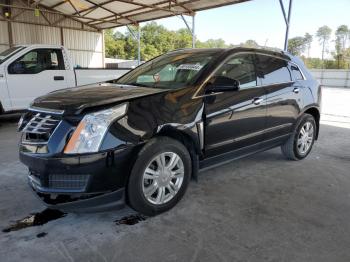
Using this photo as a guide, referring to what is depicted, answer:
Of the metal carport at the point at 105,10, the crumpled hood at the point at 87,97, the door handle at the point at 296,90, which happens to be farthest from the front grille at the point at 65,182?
the metal carport at the point at 105,10

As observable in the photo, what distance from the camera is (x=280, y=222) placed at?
9.70 ft

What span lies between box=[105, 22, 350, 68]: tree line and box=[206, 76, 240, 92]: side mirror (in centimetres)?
4051


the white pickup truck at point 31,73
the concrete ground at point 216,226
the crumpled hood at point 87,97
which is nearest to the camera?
the concrete ground at point 216,226

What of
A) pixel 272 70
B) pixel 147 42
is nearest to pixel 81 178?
pixel 272 70

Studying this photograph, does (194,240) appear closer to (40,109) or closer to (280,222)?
(280,222)

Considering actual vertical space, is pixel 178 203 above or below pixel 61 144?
below

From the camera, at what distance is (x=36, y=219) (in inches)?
117

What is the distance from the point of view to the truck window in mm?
7223

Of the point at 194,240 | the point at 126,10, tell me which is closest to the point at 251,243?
the point at 194,240

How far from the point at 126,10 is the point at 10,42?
22.7 feet

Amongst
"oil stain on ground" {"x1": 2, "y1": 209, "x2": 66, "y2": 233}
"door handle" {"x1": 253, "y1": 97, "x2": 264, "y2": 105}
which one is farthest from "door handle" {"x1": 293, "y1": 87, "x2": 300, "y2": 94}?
"oil stain on ground" {"x1": 2, "y1": 209, "x2": 66, "y2": 233}

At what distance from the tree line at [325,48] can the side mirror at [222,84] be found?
4048cm

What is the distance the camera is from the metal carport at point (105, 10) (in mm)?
13734

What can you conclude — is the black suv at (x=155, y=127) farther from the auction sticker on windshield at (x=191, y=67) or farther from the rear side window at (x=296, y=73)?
Result: the rear side window at (x=296, y=73)
